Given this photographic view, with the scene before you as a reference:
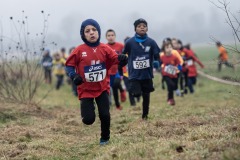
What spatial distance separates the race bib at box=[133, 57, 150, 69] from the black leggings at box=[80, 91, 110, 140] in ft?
7.82

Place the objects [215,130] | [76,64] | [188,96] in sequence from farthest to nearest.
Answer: [188,96] < [76,64] < [215,130]

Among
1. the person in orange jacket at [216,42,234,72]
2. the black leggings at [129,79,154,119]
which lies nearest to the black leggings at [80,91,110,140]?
the person in orange jacket at [216,42,234,72]

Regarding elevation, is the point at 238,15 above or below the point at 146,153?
above

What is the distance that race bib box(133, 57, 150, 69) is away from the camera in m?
9.34

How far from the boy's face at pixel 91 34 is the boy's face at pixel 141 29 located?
7.73 ft

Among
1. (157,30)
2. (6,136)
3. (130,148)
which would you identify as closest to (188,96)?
(6,136)

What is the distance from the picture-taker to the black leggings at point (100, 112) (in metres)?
6.93

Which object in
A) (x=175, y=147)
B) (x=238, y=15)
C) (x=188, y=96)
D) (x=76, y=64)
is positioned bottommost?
(x=188, y=96)

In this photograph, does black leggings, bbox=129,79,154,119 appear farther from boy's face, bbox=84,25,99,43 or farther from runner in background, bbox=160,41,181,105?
runner in background, bbox=160,41,181,105

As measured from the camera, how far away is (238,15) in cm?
668

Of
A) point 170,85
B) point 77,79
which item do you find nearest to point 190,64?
point 170,85

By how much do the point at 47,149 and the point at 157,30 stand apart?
19377 centimetres

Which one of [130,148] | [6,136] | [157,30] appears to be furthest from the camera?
[157,30]

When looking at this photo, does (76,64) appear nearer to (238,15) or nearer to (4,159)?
(4,159)
